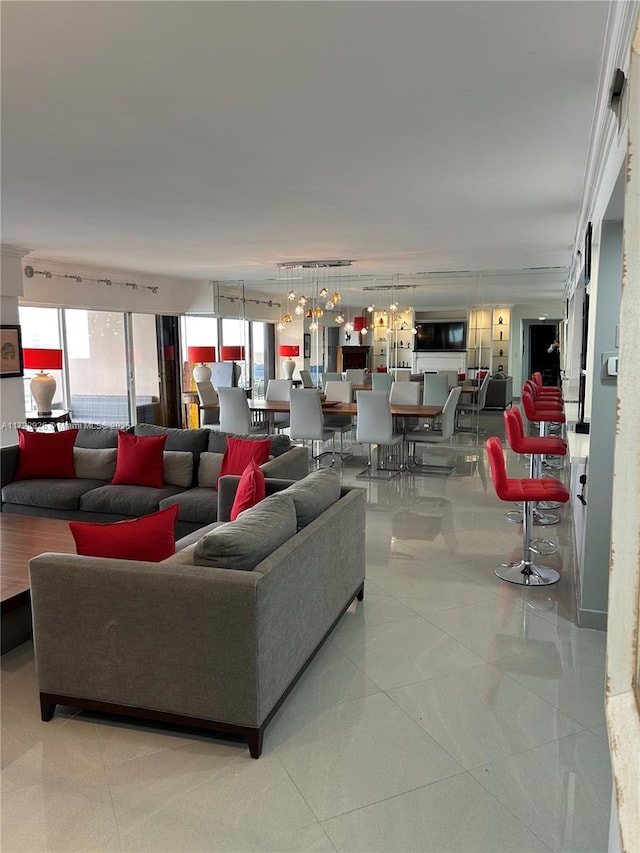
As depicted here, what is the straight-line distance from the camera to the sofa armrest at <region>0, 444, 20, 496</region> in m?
4.98

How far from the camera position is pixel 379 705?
2.65m

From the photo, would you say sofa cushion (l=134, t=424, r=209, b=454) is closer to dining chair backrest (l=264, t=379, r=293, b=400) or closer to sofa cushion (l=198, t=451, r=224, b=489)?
sofa cushion (l=198, t=451, r=224, b=489)

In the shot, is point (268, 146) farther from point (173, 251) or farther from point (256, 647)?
point (173, 251)

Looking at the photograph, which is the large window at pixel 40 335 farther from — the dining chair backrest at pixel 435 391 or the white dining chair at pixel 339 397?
the dining chair backrest at pixel 435 391

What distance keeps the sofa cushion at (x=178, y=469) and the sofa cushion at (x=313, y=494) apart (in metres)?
1.72

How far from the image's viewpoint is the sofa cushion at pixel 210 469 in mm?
4785

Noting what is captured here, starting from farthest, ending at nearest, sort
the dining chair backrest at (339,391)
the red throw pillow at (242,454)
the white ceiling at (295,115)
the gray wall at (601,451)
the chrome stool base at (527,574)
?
the dining chair backrest at (339,391)
the red throw pillow at (242,454)
the chrome stool base at (527,574)
the gray wall at (601,451)
the white ceiling at (295,115)

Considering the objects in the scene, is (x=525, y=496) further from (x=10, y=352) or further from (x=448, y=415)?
(x=10, y=352)

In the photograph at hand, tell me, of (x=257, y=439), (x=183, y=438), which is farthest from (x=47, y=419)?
(x=257, y=439)

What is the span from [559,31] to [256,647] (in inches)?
98.1

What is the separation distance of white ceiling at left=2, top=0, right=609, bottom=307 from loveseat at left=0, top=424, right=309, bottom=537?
191cm

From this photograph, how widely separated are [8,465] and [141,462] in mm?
1131

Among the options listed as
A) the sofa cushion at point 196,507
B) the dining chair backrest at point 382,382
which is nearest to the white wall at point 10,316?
the sofa cushion at point 196,507

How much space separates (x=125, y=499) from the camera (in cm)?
457
